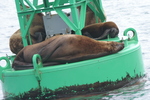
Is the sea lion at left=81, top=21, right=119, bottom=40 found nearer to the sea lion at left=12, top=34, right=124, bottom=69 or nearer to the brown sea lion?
the brown sea lion

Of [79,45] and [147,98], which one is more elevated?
[79,45]

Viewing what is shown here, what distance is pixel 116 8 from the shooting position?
39.9 metres

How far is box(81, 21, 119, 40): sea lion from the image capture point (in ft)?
56.3

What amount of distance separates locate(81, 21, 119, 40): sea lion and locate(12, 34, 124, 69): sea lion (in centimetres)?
189

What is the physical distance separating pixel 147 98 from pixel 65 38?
8.48 feet

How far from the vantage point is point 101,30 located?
17.3 m

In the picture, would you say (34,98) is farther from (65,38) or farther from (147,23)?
(147,23)

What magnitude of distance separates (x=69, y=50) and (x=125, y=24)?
1771 cm

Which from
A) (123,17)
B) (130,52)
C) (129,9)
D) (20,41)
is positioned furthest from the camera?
(129,9)

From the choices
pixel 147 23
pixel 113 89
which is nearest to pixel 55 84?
pixel 113 89

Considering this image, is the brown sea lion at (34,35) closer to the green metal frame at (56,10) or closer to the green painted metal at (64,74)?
the green metal frame at (56,10)

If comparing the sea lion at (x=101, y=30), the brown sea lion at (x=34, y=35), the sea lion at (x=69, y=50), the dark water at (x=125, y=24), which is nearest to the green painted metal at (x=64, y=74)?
the sea lion at (x=69, y=50)

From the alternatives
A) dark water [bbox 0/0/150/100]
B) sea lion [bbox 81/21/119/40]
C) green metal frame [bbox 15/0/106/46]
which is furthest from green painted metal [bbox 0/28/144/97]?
sea lion [bbox 81/21/119/40]

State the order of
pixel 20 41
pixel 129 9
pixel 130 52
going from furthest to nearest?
pixel 129 9, pixel 20 41, pixel 130 52
